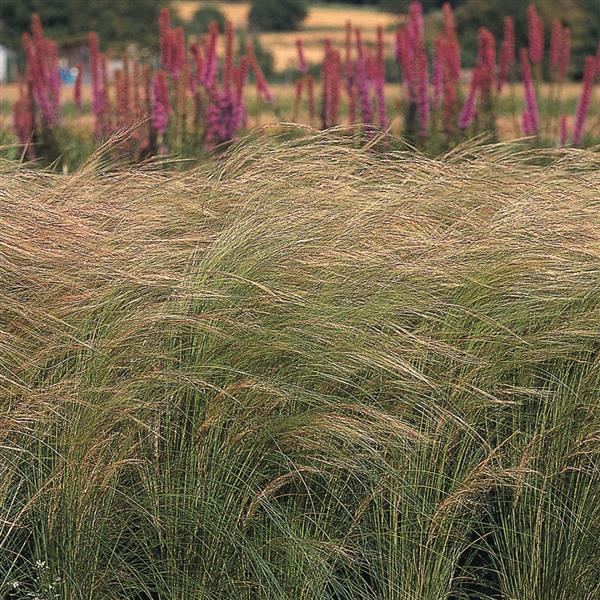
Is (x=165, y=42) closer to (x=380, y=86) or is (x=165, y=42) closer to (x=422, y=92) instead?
(x=380, y=86)

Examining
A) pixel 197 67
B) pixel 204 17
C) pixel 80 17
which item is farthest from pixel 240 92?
pixel 204 17

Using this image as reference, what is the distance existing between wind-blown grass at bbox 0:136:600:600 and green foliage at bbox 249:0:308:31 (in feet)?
186

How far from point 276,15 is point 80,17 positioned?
10779 millimetres

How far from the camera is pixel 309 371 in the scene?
252 centimetres

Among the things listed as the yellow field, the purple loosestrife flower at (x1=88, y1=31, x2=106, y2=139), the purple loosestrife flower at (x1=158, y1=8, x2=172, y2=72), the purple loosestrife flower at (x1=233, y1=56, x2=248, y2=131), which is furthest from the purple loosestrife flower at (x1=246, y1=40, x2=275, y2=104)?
the yellow field

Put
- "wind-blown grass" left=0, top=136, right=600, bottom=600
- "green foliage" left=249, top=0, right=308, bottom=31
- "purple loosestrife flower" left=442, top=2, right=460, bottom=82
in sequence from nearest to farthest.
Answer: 1. "wind-blown grass" left=0, top=136, right=600, bottom=600
2. "purple loosestrife flower" left=442, top=2, right=460, bottom=82
3. "green foliage" left=249, top=0, right=308, bottom=31

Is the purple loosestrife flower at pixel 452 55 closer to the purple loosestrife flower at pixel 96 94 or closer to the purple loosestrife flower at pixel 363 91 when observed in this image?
the purple loosestrife flower at pixel 363 91

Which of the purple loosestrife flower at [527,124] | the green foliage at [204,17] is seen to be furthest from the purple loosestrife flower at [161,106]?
the green foliage at [204,17]

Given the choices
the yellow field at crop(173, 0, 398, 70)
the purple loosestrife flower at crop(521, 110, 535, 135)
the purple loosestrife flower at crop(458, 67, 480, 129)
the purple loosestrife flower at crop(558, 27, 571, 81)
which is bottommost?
the yellow field at crop(173, 0, 398, 70)

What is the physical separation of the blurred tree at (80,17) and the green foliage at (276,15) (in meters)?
5.82

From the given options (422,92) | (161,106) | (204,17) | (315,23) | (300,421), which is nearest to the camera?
(300,421)

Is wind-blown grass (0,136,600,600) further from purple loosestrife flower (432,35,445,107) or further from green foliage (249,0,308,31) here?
green foliage (249,0,308,31)

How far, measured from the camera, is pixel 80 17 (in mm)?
52688

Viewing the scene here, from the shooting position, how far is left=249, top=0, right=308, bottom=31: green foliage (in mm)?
58219
